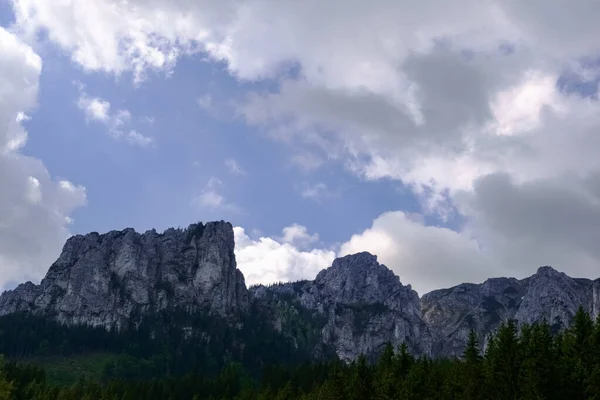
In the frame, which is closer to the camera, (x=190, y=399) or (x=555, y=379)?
(x=555, y=379)

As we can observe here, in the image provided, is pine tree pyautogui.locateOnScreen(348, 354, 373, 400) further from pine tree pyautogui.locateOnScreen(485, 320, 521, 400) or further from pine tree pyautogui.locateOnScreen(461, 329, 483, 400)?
pine tree pyautogui.locateOnScreen(485, 320, 521, 400)

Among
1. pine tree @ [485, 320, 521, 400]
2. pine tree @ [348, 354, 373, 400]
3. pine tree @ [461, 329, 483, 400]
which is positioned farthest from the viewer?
pine tree @ [348, 354, 373, 400]

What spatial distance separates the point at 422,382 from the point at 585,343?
84.5ft

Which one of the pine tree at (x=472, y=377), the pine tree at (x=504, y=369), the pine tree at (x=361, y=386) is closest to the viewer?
the pine tree at (x=504, y=369)

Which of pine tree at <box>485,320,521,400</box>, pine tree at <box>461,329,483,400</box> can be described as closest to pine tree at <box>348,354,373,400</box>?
pine tree at <box>461,329,483,400</box>

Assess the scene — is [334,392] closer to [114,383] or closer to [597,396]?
[597,396]

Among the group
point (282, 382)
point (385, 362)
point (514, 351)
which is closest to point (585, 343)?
point (514, 351)

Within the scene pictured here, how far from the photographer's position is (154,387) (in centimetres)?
17988

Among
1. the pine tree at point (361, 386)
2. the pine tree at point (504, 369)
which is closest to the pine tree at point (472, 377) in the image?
the pine tree at point (504, 369)

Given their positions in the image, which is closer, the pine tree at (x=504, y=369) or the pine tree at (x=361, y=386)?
the pine tree at (x=504, y=369)

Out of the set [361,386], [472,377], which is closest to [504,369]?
[472,377]

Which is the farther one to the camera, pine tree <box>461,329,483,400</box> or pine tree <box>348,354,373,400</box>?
pine tree <box>348,354,373,400</box>

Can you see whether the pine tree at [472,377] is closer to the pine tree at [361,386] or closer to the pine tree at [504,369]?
the pine tree at [504,369]

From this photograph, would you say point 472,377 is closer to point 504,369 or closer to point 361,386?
point 504,369
